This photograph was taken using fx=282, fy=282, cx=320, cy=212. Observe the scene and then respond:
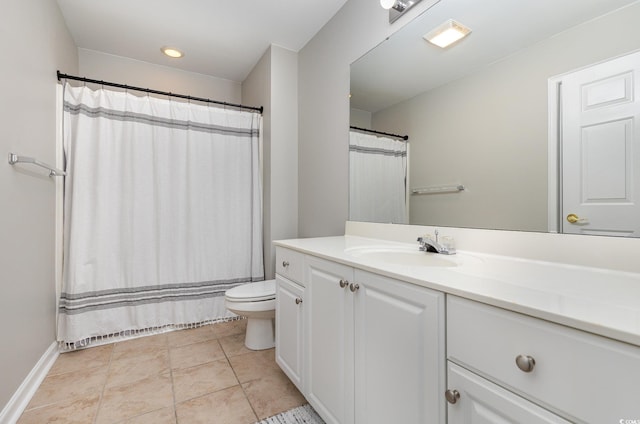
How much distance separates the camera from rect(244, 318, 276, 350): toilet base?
199 centimetres

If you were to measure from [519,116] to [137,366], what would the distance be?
242 centimetres

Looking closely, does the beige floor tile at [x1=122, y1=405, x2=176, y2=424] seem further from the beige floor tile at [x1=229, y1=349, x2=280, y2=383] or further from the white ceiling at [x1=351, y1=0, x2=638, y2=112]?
the white ceiling at [x1=351, y1=0, x2=638, y2=112]

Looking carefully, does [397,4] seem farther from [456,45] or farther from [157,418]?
[157,418]

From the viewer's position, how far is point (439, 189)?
1369 millimetres

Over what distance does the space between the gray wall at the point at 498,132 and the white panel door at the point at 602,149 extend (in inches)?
2.1

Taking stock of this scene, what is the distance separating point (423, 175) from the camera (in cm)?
146

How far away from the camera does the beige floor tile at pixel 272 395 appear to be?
54.6 inches

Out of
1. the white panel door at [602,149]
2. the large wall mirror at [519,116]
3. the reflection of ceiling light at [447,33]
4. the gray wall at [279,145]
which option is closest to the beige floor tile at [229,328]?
the gray wall at [279,145]

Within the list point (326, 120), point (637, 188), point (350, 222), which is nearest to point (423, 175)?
point (350, 222)

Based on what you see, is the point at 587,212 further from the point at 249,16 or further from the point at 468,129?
the point at 249,16

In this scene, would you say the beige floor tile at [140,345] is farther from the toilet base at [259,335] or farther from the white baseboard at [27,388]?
the toilet base at [259,335]

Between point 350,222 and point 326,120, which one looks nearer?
point 350,222

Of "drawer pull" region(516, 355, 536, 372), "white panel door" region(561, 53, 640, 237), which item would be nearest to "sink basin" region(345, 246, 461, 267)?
"white panel door" region(561, 53, 640, 237)

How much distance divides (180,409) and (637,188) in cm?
198
